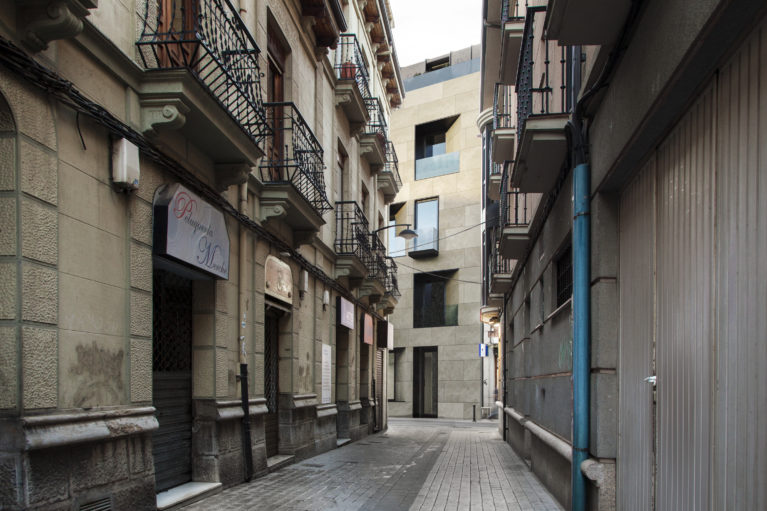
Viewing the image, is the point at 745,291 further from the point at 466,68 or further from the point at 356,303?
the point at 466,68

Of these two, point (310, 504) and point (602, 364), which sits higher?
point (602, 364)

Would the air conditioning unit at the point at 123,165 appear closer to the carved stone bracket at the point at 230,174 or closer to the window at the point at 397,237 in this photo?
the carved stone bracket at the point at 230,174

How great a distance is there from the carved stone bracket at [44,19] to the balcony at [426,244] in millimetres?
25380

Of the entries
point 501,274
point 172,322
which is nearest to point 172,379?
point 172,322

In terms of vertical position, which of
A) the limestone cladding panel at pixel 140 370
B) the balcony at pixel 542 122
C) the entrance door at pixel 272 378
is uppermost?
the balcony at pixel 542 122

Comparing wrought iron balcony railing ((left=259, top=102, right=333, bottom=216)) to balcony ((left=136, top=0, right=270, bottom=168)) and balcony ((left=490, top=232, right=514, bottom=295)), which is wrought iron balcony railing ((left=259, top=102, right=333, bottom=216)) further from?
balcony ((left=490, top=232, right=514, bottom=295))

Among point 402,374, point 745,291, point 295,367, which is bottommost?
point 402,374

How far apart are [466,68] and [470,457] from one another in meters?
21.8

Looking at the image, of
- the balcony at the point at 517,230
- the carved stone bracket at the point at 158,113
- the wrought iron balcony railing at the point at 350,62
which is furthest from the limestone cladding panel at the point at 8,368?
the wrought iron balcony railing at the point at 350,62

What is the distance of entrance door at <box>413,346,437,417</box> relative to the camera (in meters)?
29.6

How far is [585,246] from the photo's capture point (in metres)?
5.96

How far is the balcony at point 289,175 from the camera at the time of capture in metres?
9.89

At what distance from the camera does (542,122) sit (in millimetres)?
6773

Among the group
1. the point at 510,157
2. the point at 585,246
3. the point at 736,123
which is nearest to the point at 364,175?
the point at 510,157
